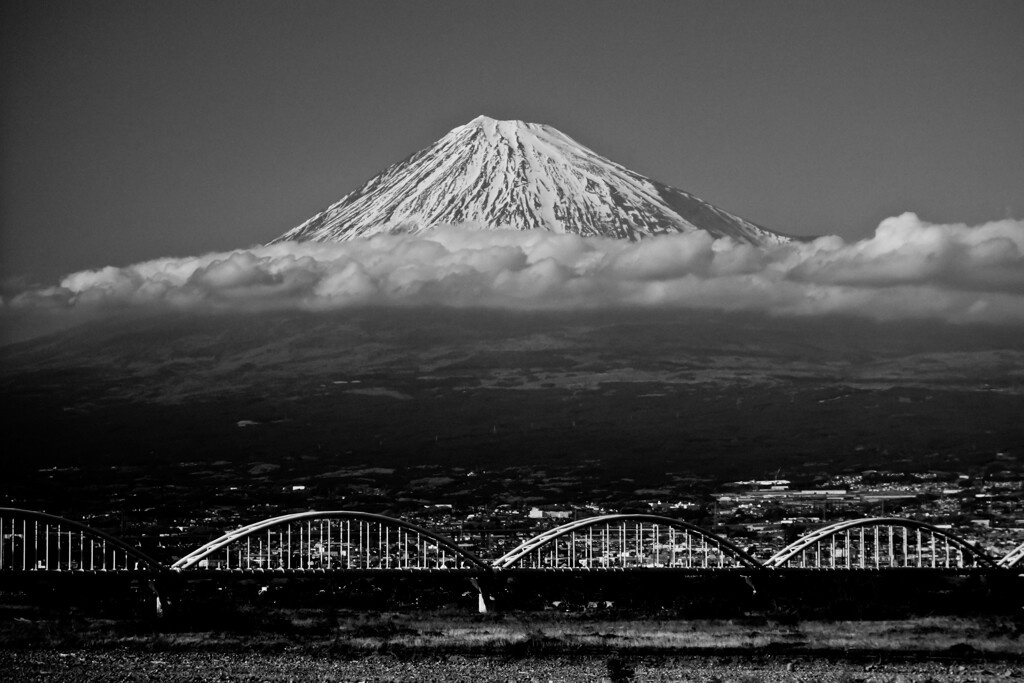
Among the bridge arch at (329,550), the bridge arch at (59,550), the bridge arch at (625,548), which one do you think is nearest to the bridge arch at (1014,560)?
the bridge arch at (625,548)

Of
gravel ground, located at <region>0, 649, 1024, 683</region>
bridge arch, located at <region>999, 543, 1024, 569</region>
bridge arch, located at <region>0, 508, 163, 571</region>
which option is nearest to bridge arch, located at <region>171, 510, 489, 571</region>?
bridge arch, located at <region>0, 508, 163, 571</region>

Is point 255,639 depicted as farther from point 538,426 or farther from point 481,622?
point 538,426

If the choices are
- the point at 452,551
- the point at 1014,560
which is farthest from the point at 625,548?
the point at 452,551

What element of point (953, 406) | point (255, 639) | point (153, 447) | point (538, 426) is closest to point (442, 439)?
point (538, 426)

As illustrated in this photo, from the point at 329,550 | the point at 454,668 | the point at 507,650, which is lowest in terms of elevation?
the point at 454,668

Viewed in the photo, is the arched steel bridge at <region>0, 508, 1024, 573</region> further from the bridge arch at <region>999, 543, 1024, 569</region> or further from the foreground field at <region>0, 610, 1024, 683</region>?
the foreground field at <region>0, 610, 1024, 683</region>

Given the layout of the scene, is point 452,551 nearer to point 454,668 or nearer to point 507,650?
point 507,650

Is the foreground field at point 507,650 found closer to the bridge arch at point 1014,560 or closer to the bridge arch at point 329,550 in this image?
the bridge arch at point 329,550
